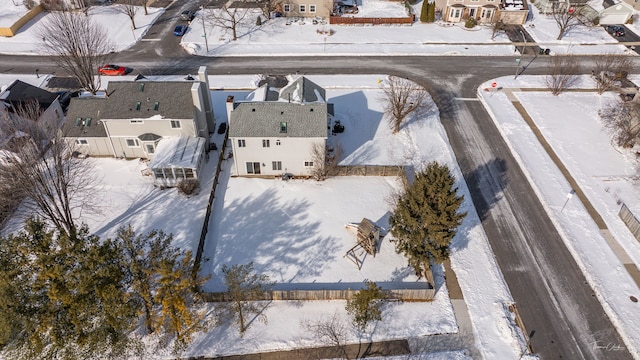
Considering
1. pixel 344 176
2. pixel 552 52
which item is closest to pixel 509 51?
pixel 552 52

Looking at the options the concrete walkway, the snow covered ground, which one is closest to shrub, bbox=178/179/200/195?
the snow covered ground

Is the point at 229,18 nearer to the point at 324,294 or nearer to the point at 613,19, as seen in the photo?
the point at 324,294

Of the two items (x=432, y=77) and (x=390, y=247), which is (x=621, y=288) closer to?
(x=390, y=247)

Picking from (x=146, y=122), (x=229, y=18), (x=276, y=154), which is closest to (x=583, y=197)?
(x=276, y=154)

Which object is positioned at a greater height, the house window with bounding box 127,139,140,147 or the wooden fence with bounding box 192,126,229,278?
the house window with bounding box 127,139,140,147

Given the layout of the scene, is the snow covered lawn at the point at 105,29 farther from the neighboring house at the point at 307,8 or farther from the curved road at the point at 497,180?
the neighboring house at the point at 307,8

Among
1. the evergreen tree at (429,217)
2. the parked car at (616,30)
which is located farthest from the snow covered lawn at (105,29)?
the parked car at (616,30)

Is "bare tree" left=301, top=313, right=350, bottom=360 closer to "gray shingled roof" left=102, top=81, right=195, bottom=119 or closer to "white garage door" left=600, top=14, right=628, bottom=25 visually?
"gray shingled roof" left=102, top=81, right=195, bottom=119
